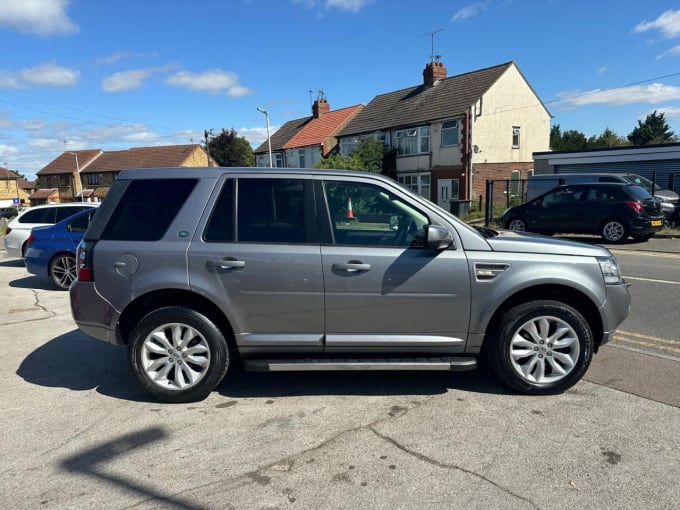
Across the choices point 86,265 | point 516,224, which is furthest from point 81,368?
point 516,224

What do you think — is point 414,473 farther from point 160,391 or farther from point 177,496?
point 160,391

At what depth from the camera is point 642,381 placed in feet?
13.3

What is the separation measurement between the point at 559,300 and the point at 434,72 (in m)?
31.2

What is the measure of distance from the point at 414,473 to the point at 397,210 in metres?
1.99

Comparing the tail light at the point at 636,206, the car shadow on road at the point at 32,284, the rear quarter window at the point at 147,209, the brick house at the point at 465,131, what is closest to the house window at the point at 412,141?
the brick house at the point at 465,131

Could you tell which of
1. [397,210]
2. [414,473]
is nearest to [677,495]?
[414,473]

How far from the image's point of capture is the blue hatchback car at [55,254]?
883 cm

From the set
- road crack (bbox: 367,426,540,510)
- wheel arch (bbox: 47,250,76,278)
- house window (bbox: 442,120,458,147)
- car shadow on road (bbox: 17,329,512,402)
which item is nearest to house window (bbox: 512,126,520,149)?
house window (bbox: 442,120,458,147)

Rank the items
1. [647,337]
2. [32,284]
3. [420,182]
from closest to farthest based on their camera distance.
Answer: [647,337], [32,284], [420,182]

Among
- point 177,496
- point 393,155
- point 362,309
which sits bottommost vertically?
point 177,496

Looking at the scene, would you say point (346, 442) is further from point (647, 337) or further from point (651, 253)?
point (651, 253)

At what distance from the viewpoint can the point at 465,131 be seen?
89.7 feet

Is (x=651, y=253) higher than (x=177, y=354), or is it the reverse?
(x=177, y=354)

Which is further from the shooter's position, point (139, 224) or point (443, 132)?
point (443, 132)
